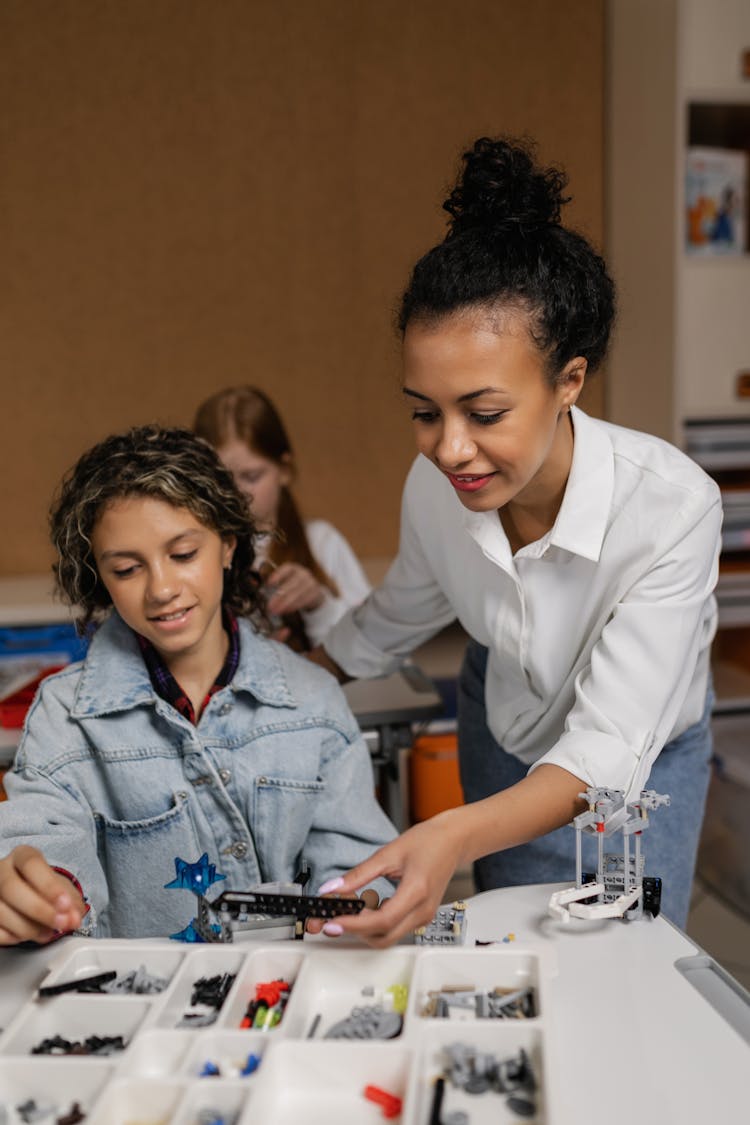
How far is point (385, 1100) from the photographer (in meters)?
Result: 0.81

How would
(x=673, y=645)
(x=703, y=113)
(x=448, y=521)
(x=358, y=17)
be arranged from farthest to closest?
(x=358, y=17), (x=703, y=113), (x=448, y=521), (x=673, y=645)

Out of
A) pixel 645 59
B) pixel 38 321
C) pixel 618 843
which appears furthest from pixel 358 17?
pixel 618 843

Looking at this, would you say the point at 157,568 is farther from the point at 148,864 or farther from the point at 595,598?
the point at 595,598

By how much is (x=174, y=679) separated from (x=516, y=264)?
0.69m

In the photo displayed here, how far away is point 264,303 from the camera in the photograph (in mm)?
3408

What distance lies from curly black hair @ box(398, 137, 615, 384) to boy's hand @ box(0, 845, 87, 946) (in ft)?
2.24

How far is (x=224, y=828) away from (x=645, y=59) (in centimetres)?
253

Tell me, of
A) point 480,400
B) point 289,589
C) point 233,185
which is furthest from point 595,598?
point 233,185

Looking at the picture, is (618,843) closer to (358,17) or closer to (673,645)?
(673,645)

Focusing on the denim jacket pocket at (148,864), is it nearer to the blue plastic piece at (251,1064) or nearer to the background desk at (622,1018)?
the background desk at (622,1018)

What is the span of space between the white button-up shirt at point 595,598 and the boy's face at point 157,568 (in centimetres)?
33

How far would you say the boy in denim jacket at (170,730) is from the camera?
1.39 meters

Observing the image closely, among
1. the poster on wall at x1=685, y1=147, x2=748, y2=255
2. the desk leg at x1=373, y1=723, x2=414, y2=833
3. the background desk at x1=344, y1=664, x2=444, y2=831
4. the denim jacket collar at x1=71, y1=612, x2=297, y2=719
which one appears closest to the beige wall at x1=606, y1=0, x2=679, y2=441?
the poster on wall at x1=685, y1=147, x2=748, y2=255

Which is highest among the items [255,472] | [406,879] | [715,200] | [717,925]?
[715,200]
